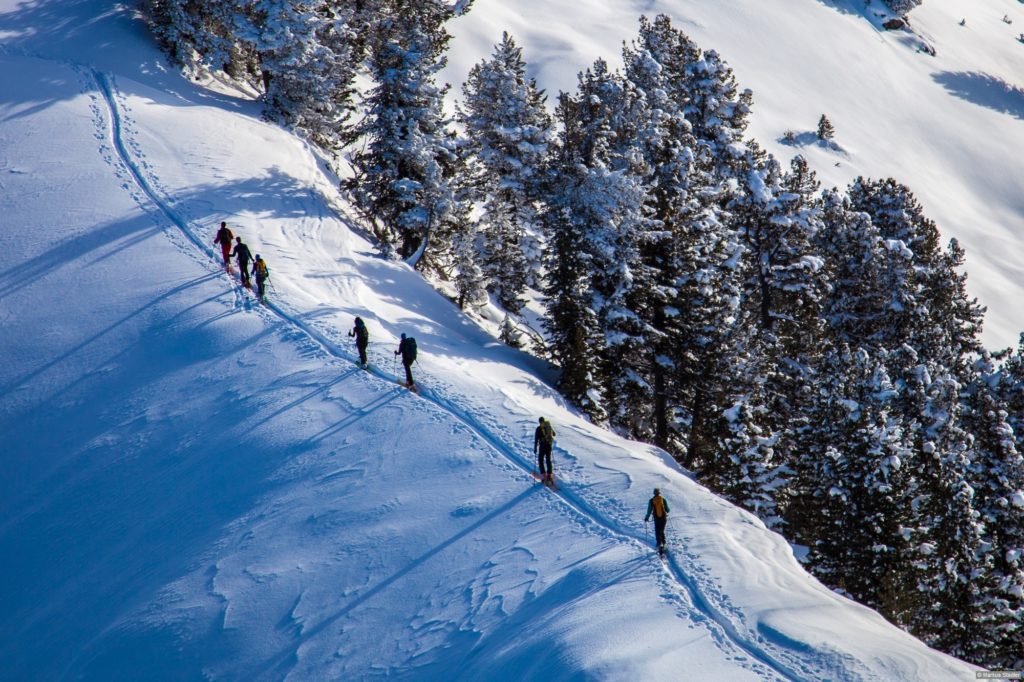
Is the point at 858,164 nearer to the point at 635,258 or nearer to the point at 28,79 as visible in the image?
the point at 635,258

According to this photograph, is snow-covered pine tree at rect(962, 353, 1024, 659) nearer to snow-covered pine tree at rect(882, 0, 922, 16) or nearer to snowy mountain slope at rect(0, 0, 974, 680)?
snowy mountain slope at rect(0, 0, 974, 680)

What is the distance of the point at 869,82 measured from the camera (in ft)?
329

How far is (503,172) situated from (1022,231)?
220ft

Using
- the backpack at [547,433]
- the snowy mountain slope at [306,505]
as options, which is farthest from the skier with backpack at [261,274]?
the backpack at [547,433]

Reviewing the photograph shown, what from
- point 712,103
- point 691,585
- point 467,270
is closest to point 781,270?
point 712,103

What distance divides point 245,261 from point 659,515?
1627 centimetres

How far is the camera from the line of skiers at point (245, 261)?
2572 cm

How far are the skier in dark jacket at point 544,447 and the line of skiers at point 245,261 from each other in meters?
11.5

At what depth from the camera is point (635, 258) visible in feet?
96.3

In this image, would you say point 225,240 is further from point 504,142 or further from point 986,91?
point 986,91

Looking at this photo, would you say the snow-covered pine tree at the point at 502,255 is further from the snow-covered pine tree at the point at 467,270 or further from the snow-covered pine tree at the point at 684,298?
the snow-covered pine tree at the point at 684,298

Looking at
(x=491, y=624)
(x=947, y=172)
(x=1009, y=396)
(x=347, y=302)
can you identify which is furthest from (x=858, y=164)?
(x=491, y=624)

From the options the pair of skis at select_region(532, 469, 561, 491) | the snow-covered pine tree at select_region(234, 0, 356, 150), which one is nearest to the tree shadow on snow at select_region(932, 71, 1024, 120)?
the snow-covered pine tree at select_region(234, 0, 356, 150)

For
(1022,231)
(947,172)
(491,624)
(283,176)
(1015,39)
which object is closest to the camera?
(491,624)
